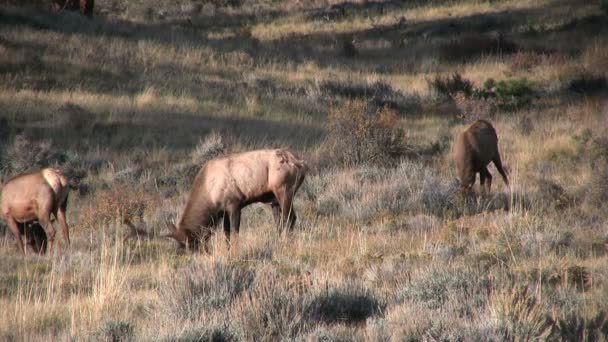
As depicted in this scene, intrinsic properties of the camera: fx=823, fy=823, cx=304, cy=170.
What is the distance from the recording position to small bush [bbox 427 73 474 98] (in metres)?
24.0

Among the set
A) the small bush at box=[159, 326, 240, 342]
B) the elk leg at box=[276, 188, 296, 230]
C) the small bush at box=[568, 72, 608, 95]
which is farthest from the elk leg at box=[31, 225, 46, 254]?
the small bush at box=[568, 72, 608, 95]

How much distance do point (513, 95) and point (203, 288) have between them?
56.3ft

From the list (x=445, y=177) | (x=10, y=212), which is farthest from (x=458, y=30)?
(x=10, y=212)

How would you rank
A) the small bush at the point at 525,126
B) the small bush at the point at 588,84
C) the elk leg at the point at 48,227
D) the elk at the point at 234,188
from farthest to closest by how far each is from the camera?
the small bush at the point at 588,84
the small bush at the point at 525,126
the elk leg at the point at 48,227
the elk at the point at 234,188

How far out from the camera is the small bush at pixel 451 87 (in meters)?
24.0

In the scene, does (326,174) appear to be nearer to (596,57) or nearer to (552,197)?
(552,197)

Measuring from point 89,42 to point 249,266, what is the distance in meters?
18.2

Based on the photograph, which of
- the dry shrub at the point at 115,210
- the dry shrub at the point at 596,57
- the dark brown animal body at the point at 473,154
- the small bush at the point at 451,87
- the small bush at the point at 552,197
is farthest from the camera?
the dry shrub at the point at 596,57

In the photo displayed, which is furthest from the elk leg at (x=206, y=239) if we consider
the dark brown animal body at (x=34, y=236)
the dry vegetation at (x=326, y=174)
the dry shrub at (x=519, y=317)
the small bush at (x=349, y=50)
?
the small bush at (x=349, y=50)

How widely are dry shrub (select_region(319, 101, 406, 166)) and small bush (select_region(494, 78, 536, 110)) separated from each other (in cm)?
622

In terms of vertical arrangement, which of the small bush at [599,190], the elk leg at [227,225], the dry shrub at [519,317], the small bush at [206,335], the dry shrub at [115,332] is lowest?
the elk leg at [227,225]

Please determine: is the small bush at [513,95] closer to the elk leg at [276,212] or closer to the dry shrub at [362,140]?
the dry shrub at [362,140]

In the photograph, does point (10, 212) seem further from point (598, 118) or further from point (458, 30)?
point (458, 30)

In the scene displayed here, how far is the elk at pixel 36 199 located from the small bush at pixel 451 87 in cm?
1512
